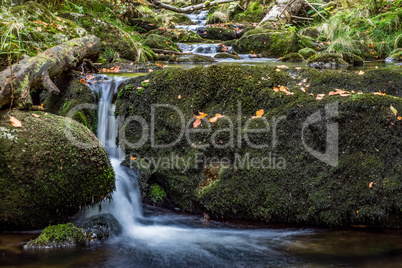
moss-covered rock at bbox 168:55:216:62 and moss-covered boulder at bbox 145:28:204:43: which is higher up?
moss-covered boulder at bbox 145:28:204:43

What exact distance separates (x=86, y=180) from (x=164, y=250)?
3.60 ft

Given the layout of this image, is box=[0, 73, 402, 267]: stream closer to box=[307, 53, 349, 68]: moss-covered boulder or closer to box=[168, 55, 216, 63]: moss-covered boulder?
box=[307, 53, 349, 68]: moss-covered boulder

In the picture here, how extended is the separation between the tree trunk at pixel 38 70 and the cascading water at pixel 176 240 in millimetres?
1385

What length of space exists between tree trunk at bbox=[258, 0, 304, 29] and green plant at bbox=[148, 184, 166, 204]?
1032 cm

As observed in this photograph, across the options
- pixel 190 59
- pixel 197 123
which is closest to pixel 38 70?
pixel 197 123

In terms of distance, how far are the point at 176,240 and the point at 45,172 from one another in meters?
1.53

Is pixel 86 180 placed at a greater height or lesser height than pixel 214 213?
greater

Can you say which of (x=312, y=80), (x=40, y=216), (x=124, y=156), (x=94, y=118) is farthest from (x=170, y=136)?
(x=312, y=80)

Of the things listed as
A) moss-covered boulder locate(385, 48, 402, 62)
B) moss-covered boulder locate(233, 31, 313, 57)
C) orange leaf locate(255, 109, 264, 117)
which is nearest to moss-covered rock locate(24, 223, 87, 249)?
orange leaf locate(255, 109, 264, 117)

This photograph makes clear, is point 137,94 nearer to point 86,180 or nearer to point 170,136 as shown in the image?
point 170,136

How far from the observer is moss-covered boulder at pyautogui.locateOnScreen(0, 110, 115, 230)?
2.95 meters

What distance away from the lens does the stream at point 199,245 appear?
2.68 m

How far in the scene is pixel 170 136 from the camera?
12.9ft

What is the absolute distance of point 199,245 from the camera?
123 inches
